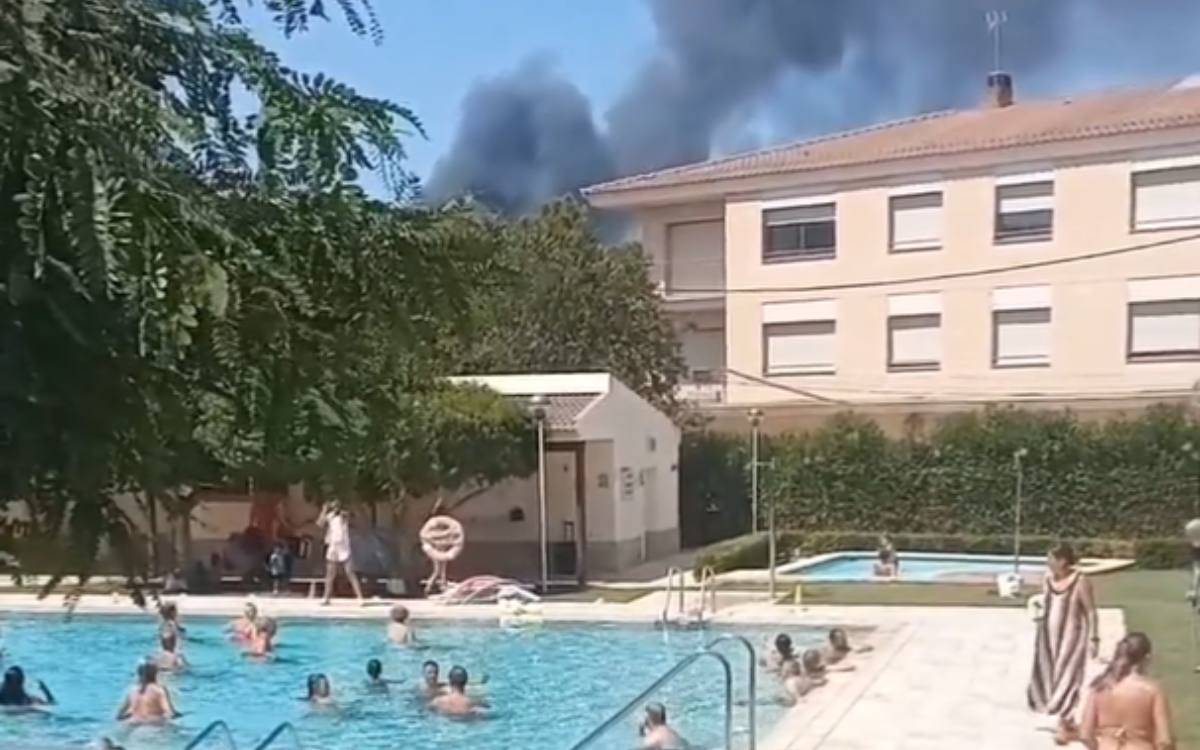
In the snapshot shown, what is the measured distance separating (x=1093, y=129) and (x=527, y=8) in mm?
12315

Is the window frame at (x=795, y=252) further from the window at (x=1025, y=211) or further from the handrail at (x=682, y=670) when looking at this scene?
the handrail at (x=682, y=670)

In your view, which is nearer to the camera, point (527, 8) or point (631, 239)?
point (527, 8)

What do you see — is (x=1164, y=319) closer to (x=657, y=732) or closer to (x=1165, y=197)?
(x=1165, y=197)

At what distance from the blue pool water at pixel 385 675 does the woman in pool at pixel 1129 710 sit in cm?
191

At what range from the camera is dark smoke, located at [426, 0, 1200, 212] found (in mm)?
7688

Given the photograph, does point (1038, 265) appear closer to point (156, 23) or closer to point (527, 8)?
point (527, 8)

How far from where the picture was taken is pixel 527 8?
239 inches

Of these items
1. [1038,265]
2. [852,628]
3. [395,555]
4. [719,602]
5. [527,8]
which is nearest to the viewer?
[527,8]

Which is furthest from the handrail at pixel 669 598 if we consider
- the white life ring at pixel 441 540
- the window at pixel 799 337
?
the window at pixel 799 337

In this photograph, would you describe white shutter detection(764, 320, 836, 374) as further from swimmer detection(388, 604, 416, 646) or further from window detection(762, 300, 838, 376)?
swimmer detection(388, 604, 416, 646)

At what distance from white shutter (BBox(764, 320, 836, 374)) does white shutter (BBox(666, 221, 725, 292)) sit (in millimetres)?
3176

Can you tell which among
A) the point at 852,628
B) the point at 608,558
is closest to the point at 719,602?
the point at 852,628

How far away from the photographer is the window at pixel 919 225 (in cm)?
1964

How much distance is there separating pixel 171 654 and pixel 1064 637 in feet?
23.3
